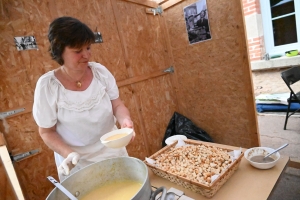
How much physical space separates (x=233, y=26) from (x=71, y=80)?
5.86ft

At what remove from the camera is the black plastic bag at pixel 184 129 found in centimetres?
266

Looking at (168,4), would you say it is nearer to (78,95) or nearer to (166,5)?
(166,5)

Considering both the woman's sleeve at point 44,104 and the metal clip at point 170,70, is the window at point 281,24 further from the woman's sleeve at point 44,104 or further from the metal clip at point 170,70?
the woman's sleeve at point 44,104

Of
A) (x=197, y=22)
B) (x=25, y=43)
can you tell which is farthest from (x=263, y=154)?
(x=25, y=43)

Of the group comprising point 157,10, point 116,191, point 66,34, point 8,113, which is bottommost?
point 116,191

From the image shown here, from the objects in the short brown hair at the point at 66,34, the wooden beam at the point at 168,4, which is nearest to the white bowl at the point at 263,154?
the short brown hair at the point at 66,34

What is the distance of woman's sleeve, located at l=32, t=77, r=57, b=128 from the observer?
1066 mm

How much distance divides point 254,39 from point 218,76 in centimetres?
212

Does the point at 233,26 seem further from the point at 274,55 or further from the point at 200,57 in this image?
the point at 274,55

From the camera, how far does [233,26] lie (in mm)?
2098

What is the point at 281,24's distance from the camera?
12.2 feet

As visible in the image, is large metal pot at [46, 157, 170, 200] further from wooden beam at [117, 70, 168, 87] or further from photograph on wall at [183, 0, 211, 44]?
photograph on wall at [183, 0, 211, 44]

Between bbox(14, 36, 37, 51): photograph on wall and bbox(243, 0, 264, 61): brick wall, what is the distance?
380 cm

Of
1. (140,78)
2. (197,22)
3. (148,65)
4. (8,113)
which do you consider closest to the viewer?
(8,113)
